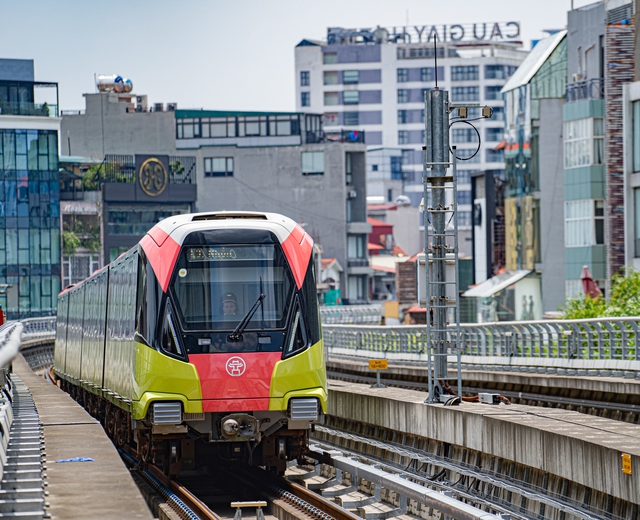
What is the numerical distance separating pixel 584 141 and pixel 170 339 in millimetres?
39059

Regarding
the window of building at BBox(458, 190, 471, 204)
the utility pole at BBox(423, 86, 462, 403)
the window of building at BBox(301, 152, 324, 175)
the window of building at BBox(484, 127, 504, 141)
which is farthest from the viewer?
the window of building at BBox(484, 127, 504, 141)

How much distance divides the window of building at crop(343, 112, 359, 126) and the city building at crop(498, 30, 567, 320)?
293 ft

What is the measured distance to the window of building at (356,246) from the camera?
109750 mm

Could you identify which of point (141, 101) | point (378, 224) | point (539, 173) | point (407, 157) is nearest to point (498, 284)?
point (539, 173)

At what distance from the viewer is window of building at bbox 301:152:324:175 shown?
10862 centimetres

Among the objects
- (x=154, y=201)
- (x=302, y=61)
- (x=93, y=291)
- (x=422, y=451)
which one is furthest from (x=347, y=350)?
(x=302, y=61)

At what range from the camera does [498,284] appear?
69.2 meters

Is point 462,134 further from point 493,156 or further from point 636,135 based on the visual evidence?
point 636,135

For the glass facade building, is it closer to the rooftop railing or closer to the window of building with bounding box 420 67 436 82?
the rooftop railing

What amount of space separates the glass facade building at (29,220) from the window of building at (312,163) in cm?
2391

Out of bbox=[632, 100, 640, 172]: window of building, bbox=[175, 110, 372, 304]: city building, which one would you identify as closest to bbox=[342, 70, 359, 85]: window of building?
bbox=[175, 110, 372, 304]: city building

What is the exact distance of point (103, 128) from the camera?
110 metres

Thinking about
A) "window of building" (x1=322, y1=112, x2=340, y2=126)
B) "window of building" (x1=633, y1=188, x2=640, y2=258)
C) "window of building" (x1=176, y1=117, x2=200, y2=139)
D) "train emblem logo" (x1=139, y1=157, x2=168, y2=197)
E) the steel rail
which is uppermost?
"window of building" (x1=322, y1=112, x2=340, y2=126)

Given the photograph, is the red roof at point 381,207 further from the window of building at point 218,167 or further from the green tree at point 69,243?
the green tree at point 69,243
